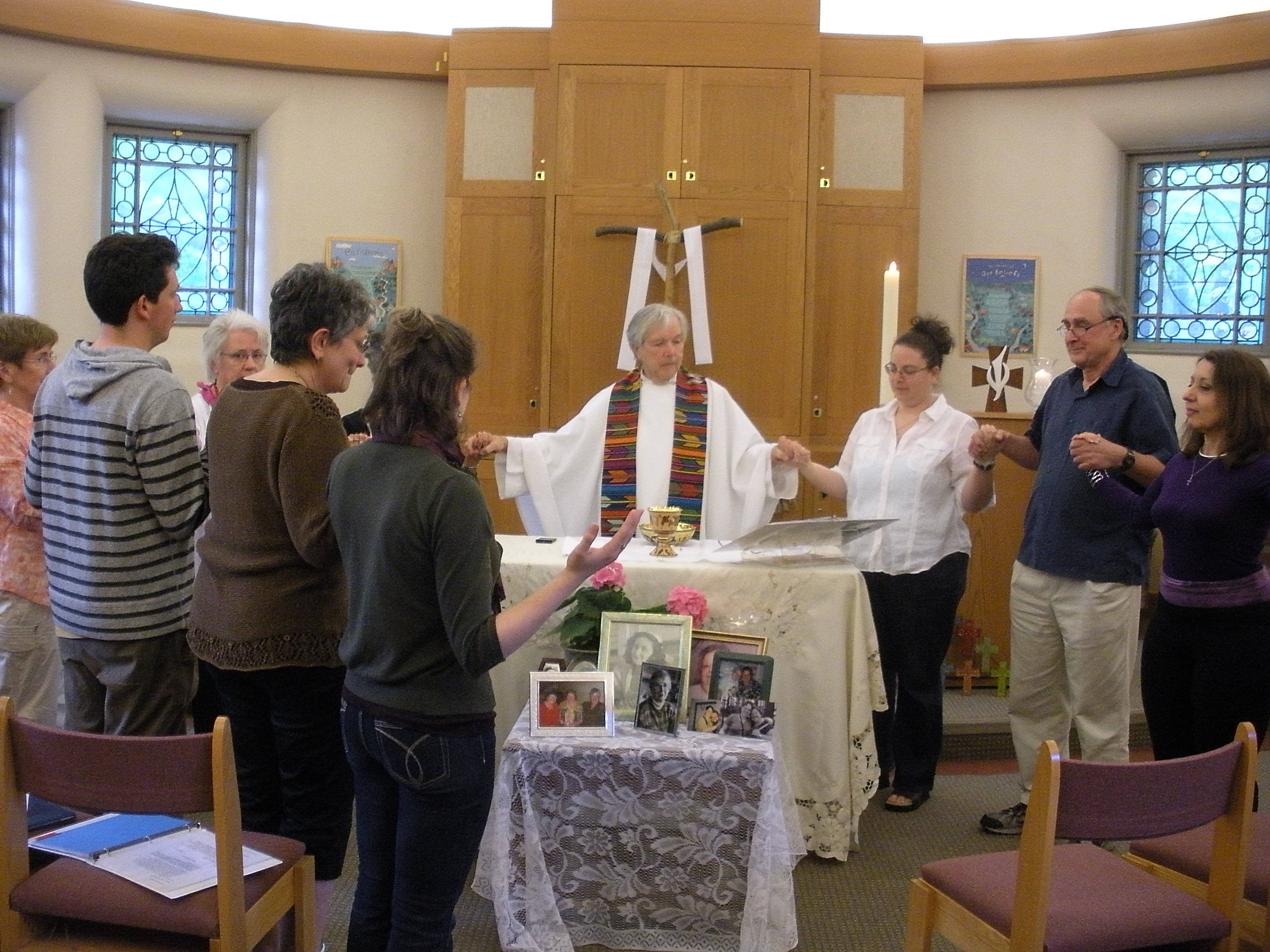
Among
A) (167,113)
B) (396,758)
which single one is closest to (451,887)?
(396,758)

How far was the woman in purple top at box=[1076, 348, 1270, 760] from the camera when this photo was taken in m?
2.98

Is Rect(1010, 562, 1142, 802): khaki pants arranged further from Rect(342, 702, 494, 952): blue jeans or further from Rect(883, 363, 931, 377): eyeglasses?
Rect(342, 702, 494, 952): blue jeans

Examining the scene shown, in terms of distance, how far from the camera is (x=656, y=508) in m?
3.58

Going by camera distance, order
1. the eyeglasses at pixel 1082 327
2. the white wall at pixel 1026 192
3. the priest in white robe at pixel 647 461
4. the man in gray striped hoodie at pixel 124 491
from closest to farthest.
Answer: the man in gray striped hoodie at pixel 124 491
the eyeglasses at pixel 1082 327
the priest in white robe at pixel 647 461
the white wall at pixel 1026 192

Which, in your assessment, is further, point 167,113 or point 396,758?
point 167,113

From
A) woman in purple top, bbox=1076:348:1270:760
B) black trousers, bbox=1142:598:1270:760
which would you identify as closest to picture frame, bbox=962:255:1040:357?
woman in purple top, bbox=1076:348:1270:760

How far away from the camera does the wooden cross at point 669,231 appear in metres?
5.75

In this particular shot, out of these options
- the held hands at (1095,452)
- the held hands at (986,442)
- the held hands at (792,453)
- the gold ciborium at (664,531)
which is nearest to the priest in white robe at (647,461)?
the held hands at (792,453)

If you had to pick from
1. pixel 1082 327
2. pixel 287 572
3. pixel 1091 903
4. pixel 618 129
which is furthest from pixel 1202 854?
pixel 618 129

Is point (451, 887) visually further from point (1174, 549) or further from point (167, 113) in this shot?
point (167, 113)

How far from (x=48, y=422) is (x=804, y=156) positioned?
407 centimetres

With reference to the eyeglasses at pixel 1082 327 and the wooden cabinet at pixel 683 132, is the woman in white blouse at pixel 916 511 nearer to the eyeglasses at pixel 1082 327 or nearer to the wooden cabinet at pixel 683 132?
the eyeglasses at pixel 1082 327

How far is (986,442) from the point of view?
11.9ft

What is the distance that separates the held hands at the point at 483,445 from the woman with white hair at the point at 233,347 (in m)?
0.71
